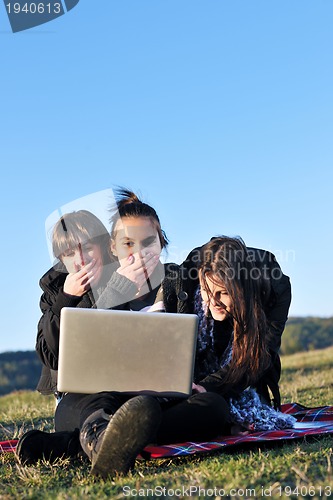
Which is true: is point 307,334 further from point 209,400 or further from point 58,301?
point 209,400

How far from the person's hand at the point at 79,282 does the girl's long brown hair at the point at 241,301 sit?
2.37ft

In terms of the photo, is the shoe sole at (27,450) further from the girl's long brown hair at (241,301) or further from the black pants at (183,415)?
the girl's long brown hair at (241,301)

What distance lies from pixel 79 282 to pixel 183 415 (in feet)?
3.47

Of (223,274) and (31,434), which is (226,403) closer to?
(223,274)

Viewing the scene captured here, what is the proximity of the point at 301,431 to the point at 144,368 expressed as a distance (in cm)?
104

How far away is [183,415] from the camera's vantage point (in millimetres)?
3916

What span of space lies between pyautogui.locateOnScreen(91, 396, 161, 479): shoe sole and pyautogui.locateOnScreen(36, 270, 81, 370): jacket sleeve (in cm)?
127

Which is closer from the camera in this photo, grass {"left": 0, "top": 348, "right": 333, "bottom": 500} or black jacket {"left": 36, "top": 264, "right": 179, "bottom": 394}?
grass {"left": 0, "top": 348, "right": 333, "bottom": 500}

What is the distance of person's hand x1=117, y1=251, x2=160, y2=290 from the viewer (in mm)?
4539

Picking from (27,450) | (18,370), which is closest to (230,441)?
(27,450)

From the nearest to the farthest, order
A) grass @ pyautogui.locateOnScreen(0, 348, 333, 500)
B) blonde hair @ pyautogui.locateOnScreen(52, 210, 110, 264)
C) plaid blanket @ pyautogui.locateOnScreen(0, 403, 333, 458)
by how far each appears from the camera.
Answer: grass @ pyautogui.locateOnScreen(0, 348, 333, 500) → plaid blanket @ pyautogui.locateOnScreen(0, 403, 333, 458) → blonde hair @ pyautogui.locateOnScreen(52, 210, 110, 264)

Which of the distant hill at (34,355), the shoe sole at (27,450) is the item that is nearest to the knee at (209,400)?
the shoe sole at (27,450)

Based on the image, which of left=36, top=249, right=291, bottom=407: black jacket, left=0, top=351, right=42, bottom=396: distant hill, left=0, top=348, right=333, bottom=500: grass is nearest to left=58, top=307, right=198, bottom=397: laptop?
left=0, top=348, right=333, bottom=500: grass

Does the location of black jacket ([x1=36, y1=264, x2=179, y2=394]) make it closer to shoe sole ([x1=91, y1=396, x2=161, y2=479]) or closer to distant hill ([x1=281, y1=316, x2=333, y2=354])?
shoe sole ([x1=91, y1=396, x2=161, y2=479])
